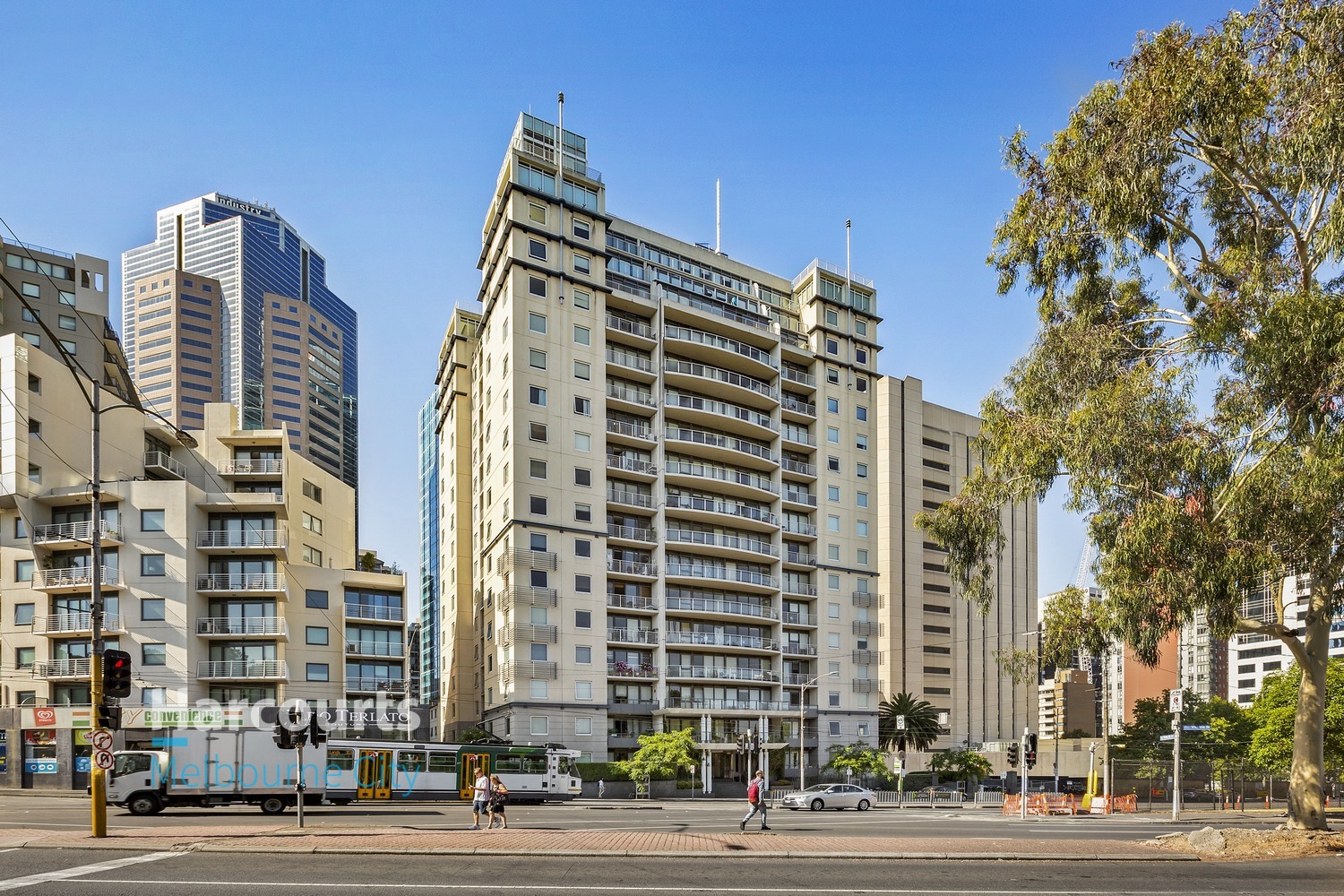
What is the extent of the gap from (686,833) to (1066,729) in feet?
451

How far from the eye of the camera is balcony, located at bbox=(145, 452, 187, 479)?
66.1 m

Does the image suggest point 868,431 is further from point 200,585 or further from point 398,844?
point 398,844

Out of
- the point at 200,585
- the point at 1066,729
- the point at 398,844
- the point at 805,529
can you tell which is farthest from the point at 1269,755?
the point at 1066,729

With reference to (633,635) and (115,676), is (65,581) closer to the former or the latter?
(633,635)

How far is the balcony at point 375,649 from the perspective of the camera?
2527 inches

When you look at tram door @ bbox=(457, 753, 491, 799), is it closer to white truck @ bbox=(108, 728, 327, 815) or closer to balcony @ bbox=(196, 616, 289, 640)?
white truck @ bbox=(108, 728, 327, 815)

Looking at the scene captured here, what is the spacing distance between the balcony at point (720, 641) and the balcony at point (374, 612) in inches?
743

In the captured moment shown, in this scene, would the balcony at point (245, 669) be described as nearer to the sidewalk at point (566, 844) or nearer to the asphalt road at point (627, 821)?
the asphalt road at point (627, 821)

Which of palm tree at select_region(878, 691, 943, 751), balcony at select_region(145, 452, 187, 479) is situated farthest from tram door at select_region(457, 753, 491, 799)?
palm tree at select_region(878, 691, 943, 751)

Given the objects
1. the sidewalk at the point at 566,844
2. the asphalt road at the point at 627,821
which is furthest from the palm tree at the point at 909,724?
the sidewalk at the point at 566,844

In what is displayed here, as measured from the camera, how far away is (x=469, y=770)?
4506 cm

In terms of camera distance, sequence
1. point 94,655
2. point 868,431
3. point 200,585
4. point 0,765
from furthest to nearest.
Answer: point 868,431, point 200,585, point 0,765, point 94,655

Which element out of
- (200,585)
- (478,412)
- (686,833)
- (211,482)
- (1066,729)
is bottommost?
(1066,729)

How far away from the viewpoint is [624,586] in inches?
2862
